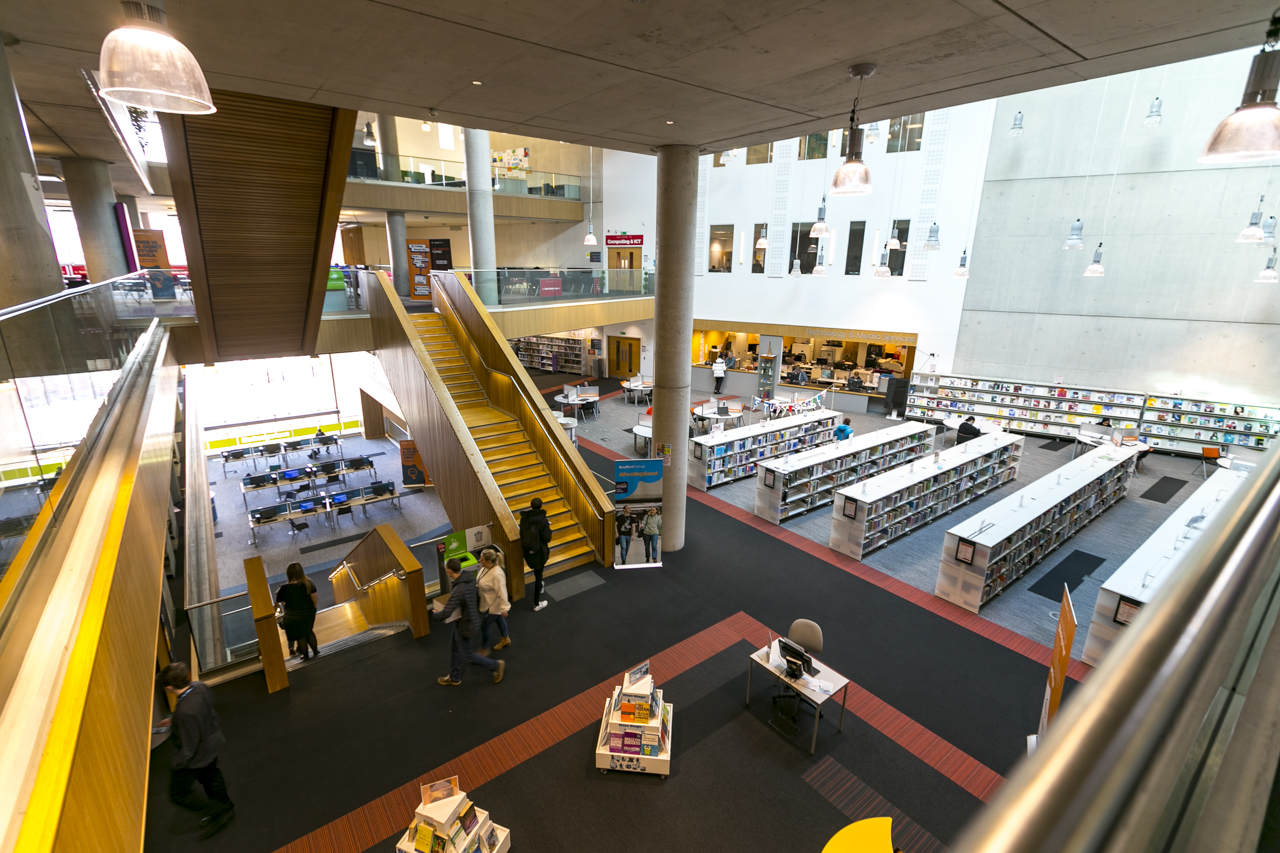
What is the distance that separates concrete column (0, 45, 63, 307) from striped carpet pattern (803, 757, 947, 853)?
7.63 m

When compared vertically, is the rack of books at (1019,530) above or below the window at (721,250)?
below

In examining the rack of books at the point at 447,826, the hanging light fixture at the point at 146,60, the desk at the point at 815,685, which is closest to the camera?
the hanging light fixture at the point at 146,60

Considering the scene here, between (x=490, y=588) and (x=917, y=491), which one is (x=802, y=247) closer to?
(x=917, y=491)

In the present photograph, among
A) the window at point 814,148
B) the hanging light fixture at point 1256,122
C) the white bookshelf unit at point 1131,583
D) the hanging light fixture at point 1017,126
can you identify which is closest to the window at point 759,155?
the window at point 814,148

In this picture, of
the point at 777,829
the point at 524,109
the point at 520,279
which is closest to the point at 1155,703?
the point at 777,829

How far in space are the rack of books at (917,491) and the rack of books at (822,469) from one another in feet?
2.59

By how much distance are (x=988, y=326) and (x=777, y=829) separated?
50.1ft

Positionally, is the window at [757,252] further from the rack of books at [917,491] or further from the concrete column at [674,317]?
the concrete column at [674,317]

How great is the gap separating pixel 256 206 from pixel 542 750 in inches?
320

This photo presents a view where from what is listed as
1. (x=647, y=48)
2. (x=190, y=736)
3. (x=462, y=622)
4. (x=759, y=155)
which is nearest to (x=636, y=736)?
(x=462, y=622)

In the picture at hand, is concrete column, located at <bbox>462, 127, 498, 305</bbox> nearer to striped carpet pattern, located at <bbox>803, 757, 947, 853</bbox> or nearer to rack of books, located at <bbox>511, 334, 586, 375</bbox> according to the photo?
rack of books, located at <bbox>511, 334, 586, 375</bbox>

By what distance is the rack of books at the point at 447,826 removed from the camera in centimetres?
408

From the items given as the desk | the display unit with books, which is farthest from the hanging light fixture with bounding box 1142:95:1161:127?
the desk

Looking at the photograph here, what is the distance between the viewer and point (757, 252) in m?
18.8
